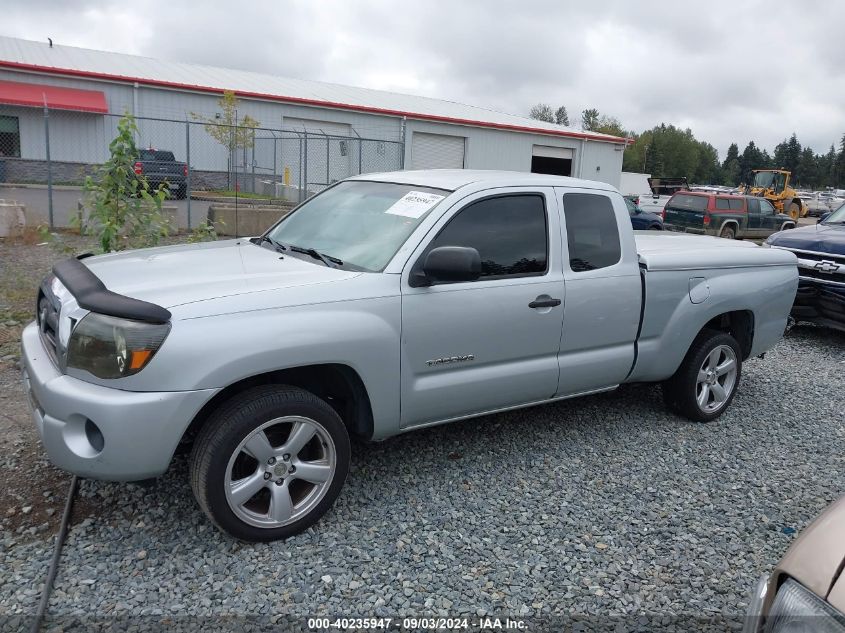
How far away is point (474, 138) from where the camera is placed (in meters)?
30.4

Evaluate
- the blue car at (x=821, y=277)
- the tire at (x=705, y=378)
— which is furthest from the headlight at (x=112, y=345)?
the blue car at (x=821, y=277)

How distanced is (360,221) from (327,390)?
41.0 inches

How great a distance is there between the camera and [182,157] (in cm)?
2458

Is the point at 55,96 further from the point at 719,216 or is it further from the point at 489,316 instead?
the point at 489,316

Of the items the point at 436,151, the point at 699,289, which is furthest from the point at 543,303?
the point at 436,151

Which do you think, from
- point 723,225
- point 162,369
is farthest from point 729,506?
point 723,225

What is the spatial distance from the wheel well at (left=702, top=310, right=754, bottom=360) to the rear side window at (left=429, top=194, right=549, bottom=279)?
2.03 m

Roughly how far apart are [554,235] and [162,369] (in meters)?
2.45

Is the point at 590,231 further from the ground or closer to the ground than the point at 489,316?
further from the ground

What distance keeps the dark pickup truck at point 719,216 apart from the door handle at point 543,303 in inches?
703

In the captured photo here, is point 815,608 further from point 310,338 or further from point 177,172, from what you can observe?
point 177,172

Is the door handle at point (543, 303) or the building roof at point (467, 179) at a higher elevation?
the building roof at point (467, 179)

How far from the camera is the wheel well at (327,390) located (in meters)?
3.28

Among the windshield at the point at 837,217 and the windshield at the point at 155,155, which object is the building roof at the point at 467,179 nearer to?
the windshield at the point at 837,217
